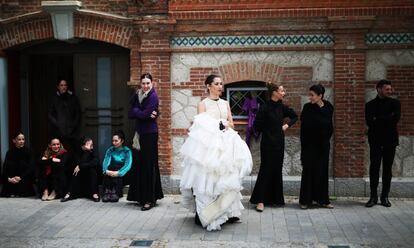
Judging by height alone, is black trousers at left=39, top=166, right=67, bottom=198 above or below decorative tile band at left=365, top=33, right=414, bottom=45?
below

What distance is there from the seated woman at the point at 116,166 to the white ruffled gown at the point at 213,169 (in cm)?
223

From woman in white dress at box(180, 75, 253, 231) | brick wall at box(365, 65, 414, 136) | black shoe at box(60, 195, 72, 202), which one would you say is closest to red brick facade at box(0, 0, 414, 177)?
brick wall at box(365, 65, 414, 136)

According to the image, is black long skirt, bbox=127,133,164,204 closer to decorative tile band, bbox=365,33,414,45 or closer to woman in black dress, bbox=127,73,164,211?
woman in black dress, bbox=127,73,164,211

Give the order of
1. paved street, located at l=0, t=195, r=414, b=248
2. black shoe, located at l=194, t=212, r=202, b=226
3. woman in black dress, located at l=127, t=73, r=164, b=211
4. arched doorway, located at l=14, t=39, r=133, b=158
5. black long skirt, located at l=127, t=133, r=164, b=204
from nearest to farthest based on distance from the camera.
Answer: paved street, located at l=0, t=195, r=414, b=248
black shoe, located at l=194, t=212, r=202, b=226
woman in black dress, located at l=127, t=73, r=164, b=211
black long skirt, located at l=127, t=133, r=164, b=204
arched doorway, located at l=14, t=39, r=133, b=158

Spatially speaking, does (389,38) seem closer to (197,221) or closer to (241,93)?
(241,93)

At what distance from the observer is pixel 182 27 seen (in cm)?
1025

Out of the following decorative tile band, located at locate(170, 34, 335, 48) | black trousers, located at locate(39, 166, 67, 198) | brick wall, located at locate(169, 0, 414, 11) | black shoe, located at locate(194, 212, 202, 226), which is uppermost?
brick wall, located at locate(169, 0, 414, 11)

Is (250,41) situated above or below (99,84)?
above

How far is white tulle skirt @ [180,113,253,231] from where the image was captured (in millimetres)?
7727

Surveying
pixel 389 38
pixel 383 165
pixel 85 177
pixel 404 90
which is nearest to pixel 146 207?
pixel 85 177

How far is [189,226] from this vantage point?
26.5ft

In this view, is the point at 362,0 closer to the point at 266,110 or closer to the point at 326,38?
the point at 326,38

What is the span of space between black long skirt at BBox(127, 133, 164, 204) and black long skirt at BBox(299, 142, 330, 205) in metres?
2.26

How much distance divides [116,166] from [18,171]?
5.91 feet
